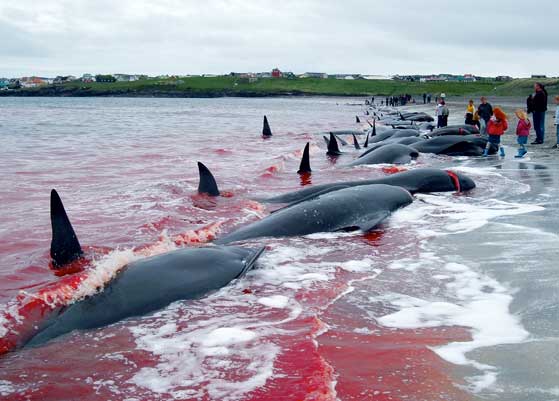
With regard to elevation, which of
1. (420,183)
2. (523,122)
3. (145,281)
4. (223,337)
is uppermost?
(523,122)

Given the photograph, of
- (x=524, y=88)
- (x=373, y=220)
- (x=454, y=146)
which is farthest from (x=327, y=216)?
(x=524, y=88)

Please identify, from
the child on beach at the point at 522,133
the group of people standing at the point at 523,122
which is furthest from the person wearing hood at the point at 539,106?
the child on beach at the point at 522,133

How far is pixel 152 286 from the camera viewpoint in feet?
23.4

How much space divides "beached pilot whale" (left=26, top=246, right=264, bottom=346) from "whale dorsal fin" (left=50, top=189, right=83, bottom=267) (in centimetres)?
101

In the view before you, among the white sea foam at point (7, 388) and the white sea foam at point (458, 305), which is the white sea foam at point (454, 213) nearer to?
the white sea foam at point (458, 305)

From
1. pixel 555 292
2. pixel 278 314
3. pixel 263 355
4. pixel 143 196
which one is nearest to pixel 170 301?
pixel 278 314

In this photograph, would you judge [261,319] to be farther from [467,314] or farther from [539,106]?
[539,106]

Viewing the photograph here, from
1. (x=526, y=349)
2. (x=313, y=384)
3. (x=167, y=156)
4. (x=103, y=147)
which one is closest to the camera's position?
(x=313, y=384)

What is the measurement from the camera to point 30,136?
44.0 m

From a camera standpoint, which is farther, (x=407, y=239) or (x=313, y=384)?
(x=407, y=239)

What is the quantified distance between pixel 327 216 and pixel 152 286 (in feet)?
14.6

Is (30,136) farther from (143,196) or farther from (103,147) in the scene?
(143,196)

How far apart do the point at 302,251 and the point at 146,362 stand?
4.22m

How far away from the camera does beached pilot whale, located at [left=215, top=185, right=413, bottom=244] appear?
10531 millimetres
